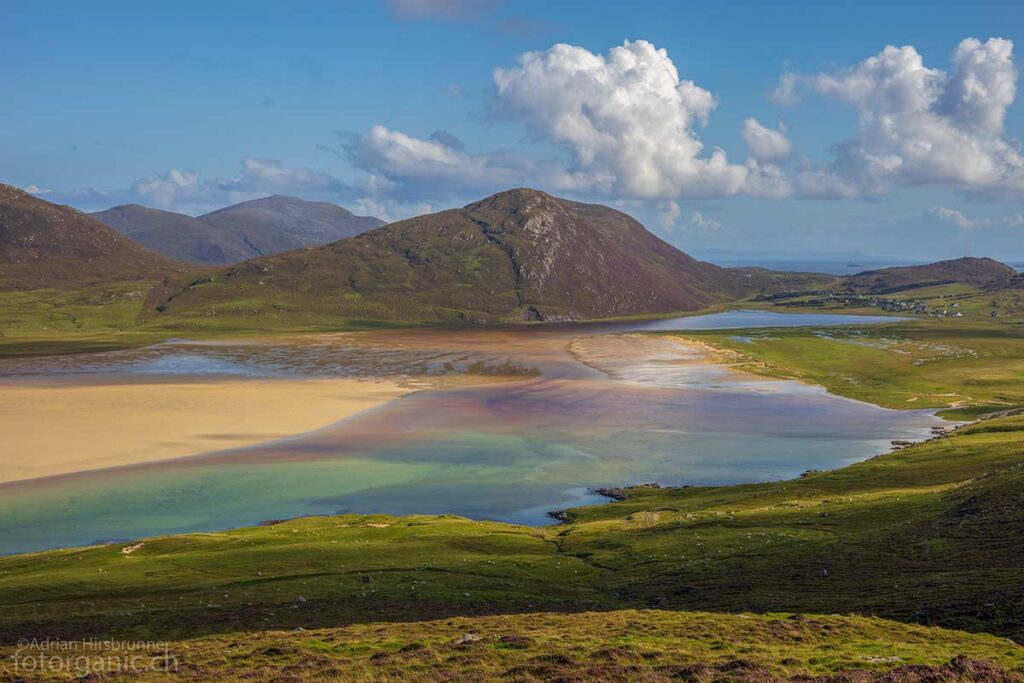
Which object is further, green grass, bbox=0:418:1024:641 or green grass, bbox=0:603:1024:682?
green grass, bbox=0:418:1024:641

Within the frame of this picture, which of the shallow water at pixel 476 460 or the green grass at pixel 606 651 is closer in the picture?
the green grass at pixel 606 651

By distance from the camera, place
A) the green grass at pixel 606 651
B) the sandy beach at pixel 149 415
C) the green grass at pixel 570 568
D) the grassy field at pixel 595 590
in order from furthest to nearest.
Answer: the sandy beach at pixel 149 415 < the green grass at pixel 570 568 < the grassy field at pixel 595 590 < the green grass at pixel 606 651

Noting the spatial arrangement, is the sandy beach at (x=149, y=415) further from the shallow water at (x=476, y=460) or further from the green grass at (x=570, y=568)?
the green grass at (x=570, y=568)

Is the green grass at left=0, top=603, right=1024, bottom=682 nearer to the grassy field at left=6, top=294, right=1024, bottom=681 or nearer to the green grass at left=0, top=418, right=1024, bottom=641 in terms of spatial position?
the grassy field at left=6, top=294, right=1024, bottom=681

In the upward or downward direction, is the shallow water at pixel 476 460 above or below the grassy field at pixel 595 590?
below

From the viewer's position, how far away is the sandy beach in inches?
4232

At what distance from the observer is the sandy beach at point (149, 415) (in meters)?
108

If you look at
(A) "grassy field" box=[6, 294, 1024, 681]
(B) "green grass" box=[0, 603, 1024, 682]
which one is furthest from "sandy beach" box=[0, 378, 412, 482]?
(B) "green grass" box=[0, 603, 1024, 682]

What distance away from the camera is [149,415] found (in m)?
136

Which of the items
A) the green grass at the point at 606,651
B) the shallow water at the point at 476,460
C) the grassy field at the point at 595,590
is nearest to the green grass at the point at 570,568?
the grassy field at the point at 595,590

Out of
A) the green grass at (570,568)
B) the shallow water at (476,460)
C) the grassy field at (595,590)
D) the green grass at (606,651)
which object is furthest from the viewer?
the shallow water at (476,460)

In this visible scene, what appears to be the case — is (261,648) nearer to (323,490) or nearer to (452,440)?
(323,490)

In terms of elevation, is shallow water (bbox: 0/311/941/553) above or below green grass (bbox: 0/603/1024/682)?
below

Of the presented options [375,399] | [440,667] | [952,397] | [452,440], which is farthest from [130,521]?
[952,397]
